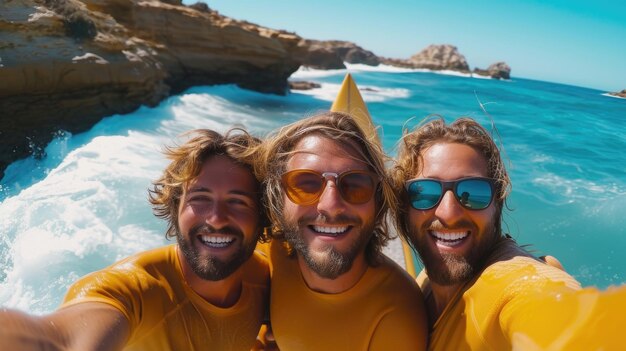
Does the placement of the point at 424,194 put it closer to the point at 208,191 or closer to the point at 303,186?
the point at 303,186

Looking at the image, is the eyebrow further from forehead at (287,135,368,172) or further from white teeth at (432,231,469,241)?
white teeth at (432,231,469,241)

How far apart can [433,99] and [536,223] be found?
20.7 meters

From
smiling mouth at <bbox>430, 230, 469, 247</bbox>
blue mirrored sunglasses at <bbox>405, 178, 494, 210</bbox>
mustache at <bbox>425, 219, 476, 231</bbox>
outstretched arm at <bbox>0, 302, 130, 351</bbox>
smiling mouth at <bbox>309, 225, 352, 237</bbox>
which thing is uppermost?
blue mirrored sunglasses at <bbox>405, 178, 494, 210</bbox>

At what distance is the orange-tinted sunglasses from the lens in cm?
175

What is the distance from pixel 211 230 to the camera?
1.82 meters

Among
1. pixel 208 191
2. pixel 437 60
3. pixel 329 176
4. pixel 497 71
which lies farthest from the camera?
pixel 437 60

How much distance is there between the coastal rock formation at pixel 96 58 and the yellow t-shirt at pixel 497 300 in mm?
8678

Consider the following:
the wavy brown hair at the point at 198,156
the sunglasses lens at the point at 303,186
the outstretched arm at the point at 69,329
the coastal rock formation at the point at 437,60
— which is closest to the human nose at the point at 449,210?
the sunglasses lens at the point at 303,186

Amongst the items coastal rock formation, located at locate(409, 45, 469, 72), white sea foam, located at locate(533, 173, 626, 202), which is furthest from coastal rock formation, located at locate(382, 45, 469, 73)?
white sea foam, located at locate(533, 173, 626, 202)

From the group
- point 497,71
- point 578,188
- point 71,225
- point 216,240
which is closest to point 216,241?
point 216,240

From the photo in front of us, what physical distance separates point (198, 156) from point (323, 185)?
0.64 meters

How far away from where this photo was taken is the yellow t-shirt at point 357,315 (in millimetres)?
1666

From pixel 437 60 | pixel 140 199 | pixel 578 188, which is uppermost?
pixel 437 60

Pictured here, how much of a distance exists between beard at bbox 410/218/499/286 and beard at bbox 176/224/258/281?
83 centimetres
